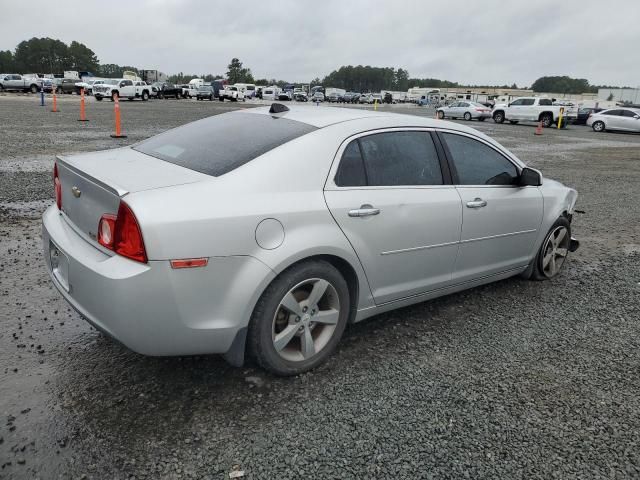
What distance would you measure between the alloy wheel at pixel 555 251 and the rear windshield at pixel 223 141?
110 inches

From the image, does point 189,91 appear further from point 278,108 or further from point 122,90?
point 278,108

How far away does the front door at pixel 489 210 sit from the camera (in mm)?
3877

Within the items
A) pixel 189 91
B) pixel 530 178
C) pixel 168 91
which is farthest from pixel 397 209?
pixel 189 91

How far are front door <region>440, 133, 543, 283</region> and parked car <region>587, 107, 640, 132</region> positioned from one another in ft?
102

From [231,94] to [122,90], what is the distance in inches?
542

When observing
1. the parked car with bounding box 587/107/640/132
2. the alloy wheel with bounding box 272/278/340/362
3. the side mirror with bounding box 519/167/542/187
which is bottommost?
the alloy wheel with bounding box 272/278/340/362

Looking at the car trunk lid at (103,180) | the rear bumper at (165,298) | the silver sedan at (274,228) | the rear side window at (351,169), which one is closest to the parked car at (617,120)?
the silver sedan at (274,228)

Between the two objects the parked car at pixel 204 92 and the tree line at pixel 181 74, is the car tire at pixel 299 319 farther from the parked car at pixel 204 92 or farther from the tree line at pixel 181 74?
the tree line at pixel 181 74

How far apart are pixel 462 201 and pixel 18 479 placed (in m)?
3.09

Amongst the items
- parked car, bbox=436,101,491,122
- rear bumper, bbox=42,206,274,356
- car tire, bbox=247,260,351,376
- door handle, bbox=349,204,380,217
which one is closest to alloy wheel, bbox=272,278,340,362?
car tire, bbox=247,260,351,376

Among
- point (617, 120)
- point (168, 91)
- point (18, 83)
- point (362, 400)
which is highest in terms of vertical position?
point (168, 91)

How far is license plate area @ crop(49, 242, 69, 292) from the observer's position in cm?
289

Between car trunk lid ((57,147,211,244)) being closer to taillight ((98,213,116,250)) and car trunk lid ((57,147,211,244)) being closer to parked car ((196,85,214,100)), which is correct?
taillight ((98,213,116,250))

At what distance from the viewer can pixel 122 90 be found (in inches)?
1624
